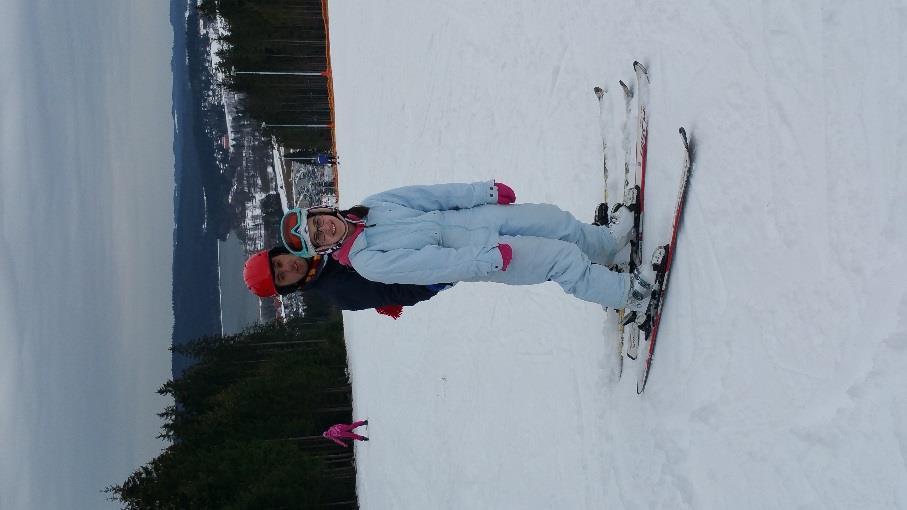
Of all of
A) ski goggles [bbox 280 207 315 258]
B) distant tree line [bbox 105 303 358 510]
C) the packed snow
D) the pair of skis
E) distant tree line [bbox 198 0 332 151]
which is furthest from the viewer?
distant tree line [bbox 198 0 332 151]

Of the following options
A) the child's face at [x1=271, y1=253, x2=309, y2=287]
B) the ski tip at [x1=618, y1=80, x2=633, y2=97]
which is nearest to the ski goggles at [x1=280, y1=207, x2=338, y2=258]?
the child's face at [x1=271, y1=253, x2=309, y2=287]

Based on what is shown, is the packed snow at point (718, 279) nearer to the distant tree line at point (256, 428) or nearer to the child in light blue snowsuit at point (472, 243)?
the child in light blue snowsuit at point (472, 243)

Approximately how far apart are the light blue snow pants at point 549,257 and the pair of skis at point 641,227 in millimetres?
203

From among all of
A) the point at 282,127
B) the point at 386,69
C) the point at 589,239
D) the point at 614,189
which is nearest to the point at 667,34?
the point at 614,189

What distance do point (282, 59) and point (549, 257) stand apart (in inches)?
919

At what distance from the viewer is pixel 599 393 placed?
3918 mm

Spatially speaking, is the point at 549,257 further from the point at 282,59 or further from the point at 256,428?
the point at 282,59

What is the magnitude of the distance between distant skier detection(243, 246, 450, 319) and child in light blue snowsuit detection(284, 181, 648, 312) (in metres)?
0.18

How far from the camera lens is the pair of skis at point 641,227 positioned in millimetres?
3047

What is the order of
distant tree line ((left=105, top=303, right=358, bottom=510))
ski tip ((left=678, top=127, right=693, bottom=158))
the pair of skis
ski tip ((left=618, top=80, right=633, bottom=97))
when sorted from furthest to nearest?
distant tree line ((left=105, top=303, right=358, bottom=510)) < ski tip ((left=618, top=80, right=633, bottom=97)) < the pair of skis < ski tip ((left=678, top=127, right=693, bottom=158))

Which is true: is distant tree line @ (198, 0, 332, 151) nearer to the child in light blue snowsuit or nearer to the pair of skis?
the pair of skis

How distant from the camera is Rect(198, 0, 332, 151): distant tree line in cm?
2291

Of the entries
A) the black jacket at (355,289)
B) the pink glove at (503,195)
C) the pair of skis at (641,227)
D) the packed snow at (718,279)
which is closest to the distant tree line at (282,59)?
the packed snow at (718,279)

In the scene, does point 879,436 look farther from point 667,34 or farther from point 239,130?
point 239,130
